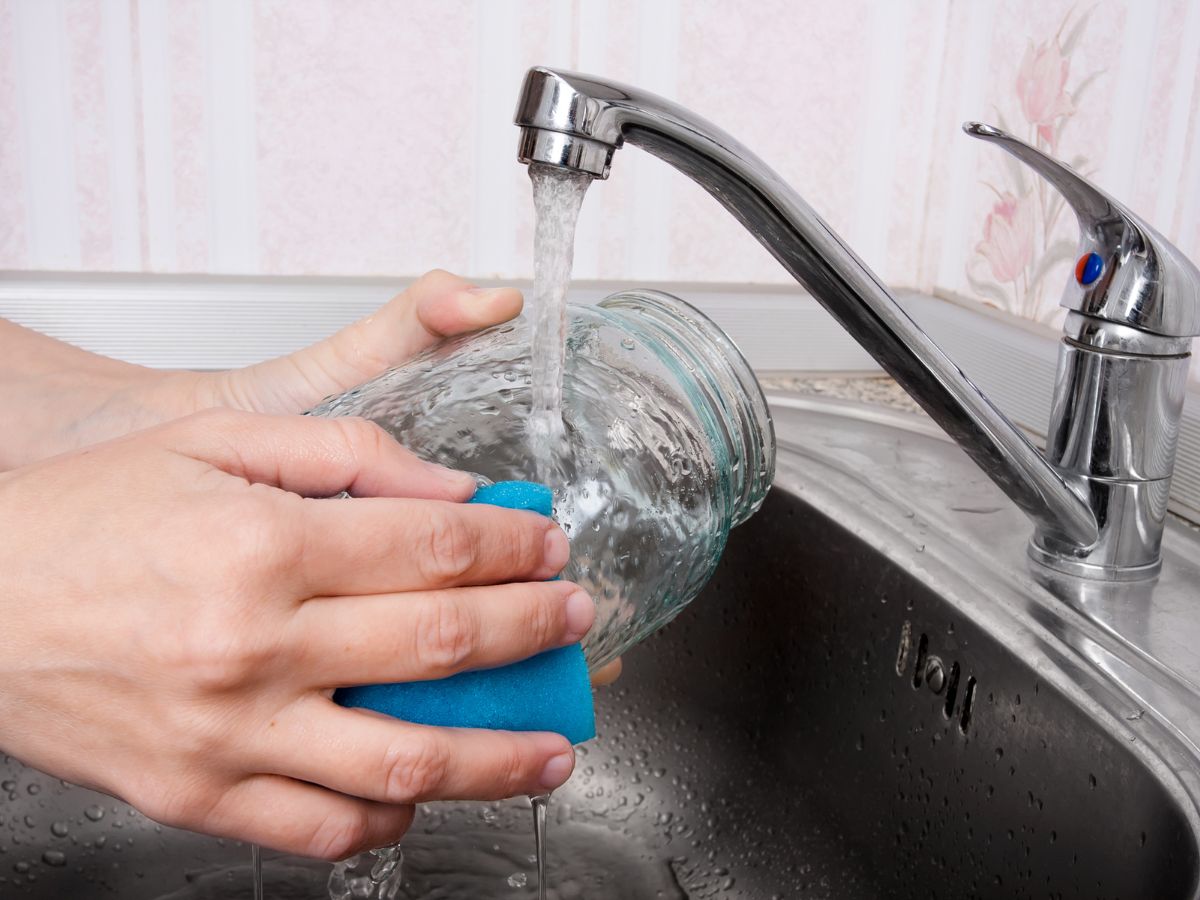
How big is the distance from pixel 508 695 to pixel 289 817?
0.08m

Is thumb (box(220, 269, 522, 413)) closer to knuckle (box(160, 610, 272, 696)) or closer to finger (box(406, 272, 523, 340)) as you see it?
finger (box(406, 272, 523, 340))

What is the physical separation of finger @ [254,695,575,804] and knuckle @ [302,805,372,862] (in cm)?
2

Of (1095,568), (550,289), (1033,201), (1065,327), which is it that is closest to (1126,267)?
(1065,327)

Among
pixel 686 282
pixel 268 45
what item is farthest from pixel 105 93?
pixel 686 282

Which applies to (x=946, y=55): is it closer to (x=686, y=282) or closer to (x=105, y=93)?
(x=686, y=282)

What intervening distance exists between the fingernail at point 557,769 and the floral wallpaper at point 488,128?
0.62 m

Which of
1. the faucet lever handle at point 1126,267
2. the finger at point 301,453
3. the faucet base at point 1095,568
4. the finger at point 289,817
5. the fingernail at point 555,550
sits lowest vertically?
the finger at point 289,817

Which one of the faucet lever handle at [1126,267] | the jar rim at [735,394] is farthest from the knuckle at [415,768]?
the faucet lever handle at [1126,267]

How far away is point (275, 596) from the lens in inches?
12.4

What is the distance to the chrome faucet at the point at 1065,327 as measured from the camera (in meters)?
0.39

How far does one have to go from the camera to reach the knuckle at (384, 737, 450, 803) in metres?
0.33

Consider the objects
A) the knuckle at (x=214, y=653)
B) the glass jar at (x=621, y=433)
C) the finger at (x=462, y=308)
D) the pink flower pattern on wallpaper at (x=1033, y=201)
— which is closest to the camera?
the knuckle at (x=214, y=653)

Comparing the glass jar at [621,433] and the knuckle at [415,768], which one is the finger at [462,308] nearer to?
the glass jar at [621,433]

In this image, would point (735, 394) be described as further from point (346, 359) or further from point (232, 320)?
point (232, 320)
